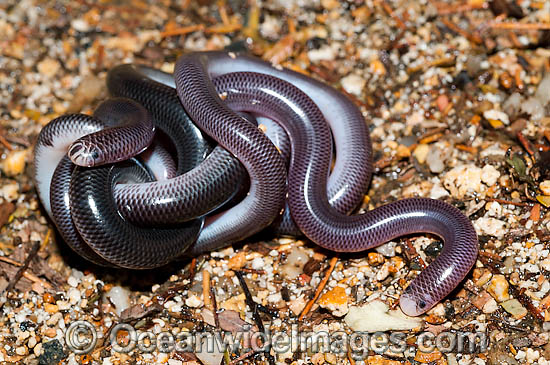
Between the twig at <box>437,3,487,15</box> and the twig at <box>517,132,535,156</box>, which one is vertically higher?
the twig at <box>437,3,487,15</box>

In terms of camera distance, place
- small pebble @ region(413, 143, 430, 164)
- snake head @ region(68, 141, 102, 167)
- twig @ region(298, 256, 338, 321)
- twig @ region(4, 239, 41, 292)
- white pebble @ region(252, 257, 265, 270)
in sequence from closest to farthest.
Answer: snake head @ region(68, 141, 102, 167) < twig @ region(298, 256, 338, 321) < twig @ region(4, 239, 41, 292) < white pebble @ region(252, 257, 265, 270) < small pebble @ region(413, 143, 430, 164)

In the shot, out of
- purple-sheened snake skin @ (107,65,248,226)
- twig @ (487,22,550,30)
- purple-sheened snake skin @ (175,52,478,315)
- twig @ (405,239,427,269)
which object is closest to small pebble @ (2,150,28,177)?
purple-sheened snake skin @ (107,65,248,226)

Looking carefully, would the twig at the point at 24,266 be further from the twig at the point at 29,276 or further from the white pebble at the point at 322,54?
the white pebble at the point at 322,54

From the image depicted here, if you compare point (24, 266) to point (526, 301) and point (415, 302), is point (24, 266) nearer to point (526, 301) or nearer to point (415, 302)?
point (415, 302)

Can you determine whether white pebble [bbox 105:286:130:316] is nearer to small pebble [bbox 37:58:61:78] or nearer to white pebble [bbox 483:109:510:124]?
small pebble [bbox 37:58:61:78]

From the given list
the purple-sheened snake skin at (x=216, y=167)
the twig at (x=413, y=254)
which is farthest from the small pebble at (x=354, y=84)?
the twig at (x=413, y=254)

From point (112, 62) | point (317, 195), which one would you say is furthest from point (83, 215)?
point (112, 62)
